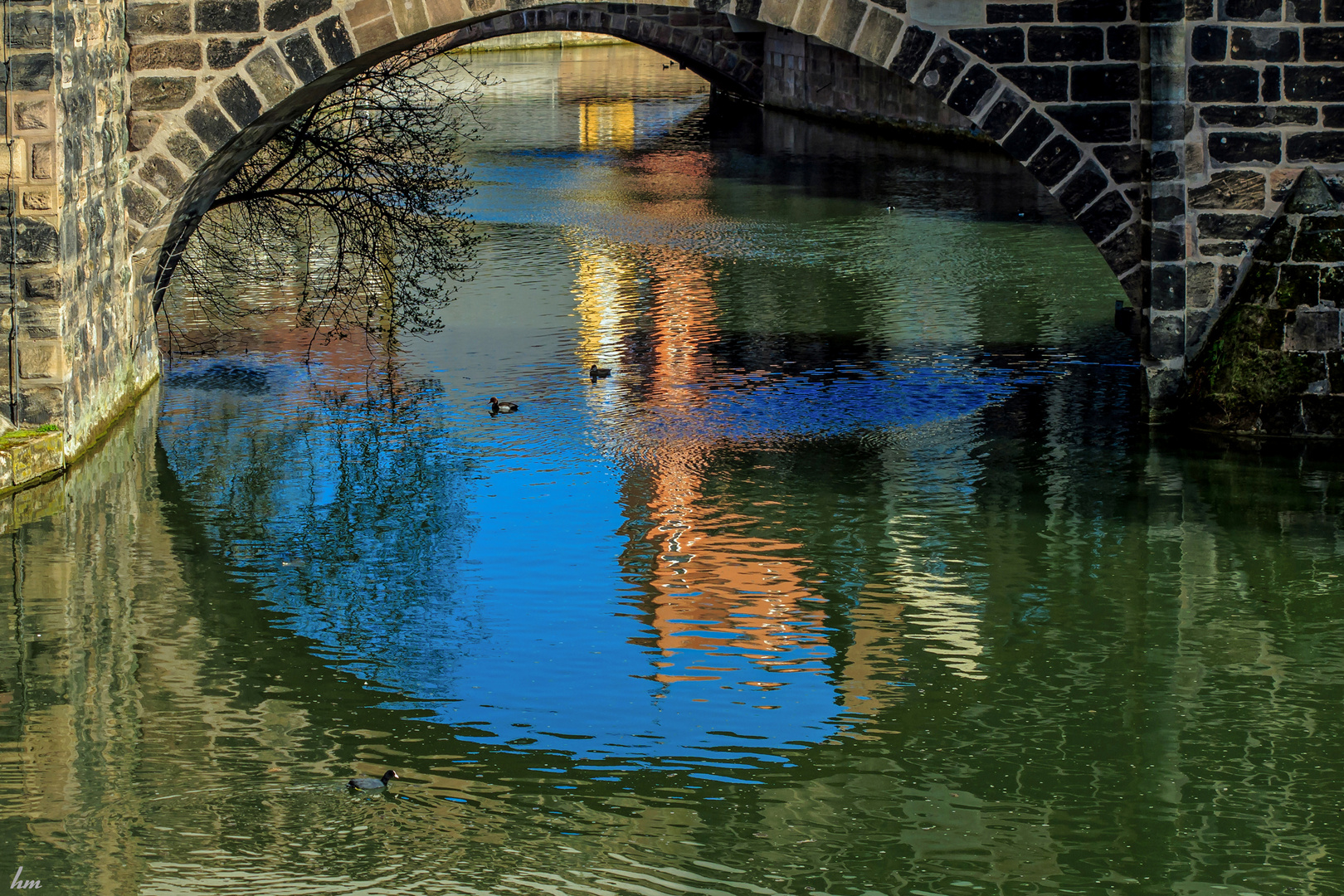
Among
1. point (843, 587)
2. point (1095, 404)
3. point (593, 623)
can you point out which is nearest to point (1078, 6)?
point (1095, 404)

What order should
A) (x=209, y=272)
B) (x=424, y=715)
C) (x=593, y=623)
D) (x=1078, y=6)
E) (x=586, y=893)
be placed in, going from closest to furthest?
(x=586, y=893)
(x=424, y=715)
(x=593, y=623)
(x=1078, y=6)
(x=209, y=272)

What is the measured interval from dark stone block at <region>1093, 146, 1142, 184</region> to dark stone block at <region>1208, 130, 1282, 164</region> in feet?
1.34

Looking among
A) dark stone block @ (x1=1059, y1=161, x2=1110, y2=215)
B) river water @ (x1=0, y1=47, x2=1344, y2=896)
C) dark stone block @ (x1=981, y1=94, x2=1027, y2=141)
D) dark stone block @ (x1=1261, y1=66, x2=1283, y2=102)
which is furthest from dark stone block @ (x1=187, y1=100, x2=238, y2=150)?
dark stone block @ (x1=1261, y1=66, x2=1283, y2=102)

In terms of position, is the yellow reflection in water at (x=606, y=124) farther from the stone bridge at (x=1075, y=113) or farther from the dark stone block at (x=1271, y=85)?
the dark stone block at (x=1271, y=85)

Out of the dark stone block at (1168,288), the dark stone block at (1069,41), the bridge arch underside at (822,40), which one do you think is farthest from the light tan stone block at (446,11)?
the dark stone block at (1168,288)

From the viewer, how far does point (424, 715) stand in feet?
20.8

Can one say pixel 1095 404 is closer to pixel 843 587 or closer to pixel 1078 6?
pixel 1078 6

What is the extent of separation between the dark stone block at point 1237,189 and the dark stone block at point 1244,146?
0.27ft

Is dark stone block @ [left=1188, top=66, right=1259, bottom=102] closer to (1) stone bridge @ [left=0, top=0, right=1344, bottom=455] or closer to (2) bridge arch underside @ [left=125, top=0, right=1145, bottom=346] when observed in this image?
(1) stone bridge @ [left=0, top=0, right=1344, bottom=455]

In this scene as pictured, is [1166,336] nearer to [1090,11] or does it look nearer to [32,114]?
[1090,11]

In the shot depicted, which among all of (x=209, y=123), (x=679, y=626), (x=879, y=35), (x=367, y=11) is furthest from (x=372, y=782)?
(x=879, y=35)

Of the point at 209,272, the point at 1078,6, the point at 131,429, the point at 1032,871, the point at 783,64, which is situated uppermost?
the point at 783,64

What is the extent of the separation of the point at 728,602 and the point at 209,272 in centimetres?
947

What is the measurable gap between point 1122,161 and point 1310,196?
1.03 m
